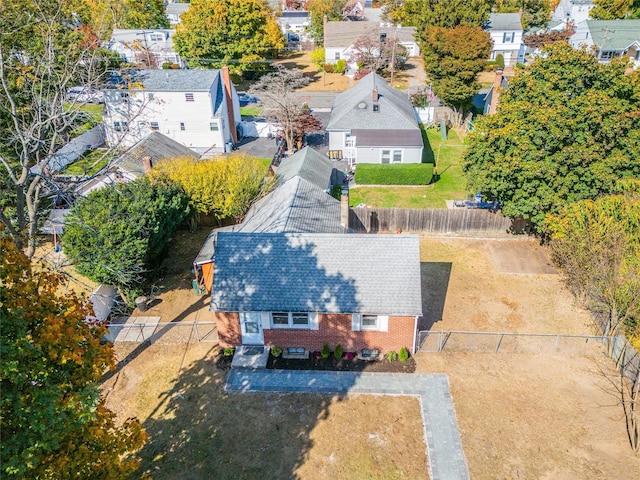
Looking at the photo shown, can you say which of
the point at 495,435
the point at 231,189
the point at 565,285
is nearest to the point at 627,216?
the point at 565,285

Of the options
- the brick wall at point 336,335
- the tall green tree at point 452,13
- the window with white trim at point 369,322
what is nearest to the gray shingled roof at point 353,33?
the tall green tree at point 452,13

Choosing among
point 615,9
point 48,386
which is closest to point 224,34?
point 48,386

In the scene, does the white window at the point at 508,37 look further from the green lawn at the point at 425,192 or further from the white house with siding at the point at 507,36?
the green lawn at the point at 425,192

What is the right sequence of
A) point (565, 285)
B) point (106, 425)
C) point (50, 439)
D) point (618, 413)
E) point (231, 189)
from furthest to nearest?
point (231, 189) < point (565, 285) < point (618, 413) < point (106, 425) < point (50, 439)

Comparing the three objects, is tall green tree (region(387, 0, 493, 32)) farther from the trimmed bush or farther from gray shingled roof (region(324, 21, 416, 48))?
the trimmed bush

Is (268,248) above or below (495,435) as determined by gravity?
above

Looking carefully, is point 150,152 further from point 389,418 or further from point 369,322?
point 389,418

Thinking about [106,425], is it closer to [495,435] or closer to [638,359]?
[495,435]
